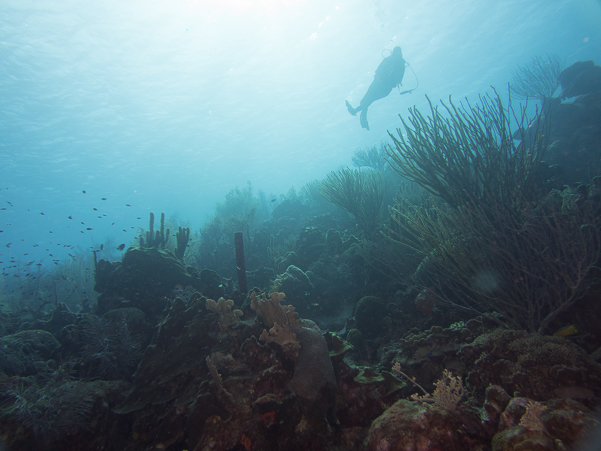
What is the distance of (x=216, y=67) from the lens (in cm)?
2033

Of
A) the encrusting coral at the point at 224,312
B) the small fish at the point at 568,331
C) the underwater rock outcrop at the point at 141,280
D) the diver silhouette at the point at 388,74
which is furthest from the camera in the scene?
the diver silhouette at the point at 388,74

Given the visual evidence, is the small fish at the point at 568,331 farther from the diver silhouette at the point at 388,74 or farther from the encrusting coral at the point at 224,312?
the diver silhouette at the point at 388,74

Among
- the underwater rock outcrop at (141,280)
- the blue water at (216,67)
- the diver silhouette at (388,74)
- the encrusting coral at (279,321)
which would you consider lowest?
the encrusting coral at (279,321)

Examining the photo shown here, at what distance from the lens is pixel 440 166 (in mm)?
4594

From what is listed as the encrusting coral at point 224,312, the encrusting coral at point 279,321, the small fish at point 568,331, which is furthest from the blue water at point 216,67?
the small fish at point 568,331

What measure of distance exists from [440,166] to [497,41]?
2906 cm

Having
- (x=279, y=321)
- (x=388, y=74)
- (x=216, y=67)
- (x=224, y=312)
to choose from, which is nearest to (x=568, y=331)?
(x=279, y=321)

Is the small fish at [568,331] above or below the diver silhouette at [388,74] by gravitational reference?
below

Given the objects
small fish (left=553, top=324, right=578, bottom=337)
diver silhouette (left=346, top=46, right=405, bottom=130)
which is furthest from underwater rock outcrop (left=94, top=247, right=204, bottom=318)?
diver silhouette (left=346, top=46, right=405, bottom=130)

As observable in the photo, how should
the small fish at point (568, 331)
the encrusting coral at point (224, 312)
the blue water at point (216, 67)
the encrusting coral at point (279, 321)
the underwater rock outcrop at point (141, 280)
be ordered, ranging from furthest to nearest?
1. the blue water at point (216, 67)
2. the underwater rock outcrop at point (141, 280)
3. the encrusting coral at point (224, 312)
4. the encrusting coral at point (279, 321)
5. the small fish at point (568, 331)

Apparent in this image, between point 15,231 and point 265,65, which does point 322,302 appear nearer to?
point 265,65

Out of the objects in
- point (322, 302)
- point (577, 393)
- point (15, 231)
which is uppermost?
point (15, 231)

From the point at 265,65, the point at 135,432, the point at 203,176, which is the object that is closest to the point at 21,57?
the point at 265,65

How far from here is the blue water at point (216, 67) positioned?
50.9 ft
